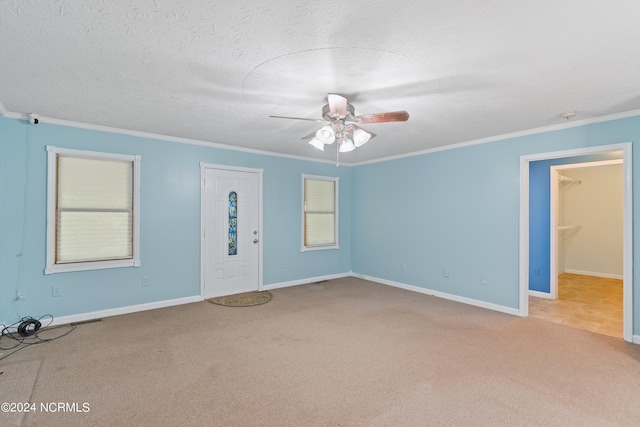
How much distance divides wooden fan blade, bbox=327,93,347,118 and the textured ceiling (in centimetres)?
14

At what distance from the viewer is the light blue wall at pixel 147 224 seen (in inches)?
143

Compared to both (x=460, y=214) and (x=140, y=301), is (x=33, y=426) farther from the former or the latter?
(x=460, y=214)

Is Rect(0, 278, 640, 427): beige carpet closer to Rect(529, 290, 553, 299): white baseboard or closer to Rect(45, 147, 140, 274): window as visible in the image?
Rect(45, 147, 140, 274): window

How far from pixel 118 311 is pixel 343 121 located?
3875 mm

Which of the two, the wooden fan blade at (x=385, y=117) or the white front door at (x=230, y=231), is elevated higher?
the wooden fan blade at (x=385, y=117)

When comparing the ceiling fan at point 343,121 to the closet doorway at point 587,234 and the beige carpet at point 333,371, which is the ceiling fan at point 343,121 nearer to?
the beige carpet at point 333,371

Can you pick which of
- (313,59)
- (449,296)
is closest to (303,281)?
(449,296)

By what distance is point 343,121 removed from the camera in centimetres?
288

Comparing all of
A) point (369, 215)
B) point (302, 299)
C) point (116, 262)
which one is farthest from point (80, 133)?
point (369, 215)

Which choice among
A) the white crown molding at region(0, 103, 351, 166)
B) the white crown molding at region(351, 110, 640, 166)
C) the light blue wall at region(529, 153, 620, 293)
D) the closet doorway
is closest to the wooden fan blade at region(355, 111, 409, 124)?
the white crown molding at region(351, 110, 640, 166)

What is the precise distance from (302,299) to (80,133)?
149 inches

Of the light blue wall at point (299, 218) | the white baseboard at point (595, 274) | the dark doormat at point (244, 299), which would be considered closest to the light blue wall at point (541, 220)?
the light blue wall at point (299, 218)

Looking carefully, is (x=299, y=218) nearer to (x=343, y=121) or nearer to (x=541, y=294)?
(x=343, y=121)

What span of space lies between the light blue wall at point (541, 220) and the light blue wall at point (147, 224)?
144 inches
